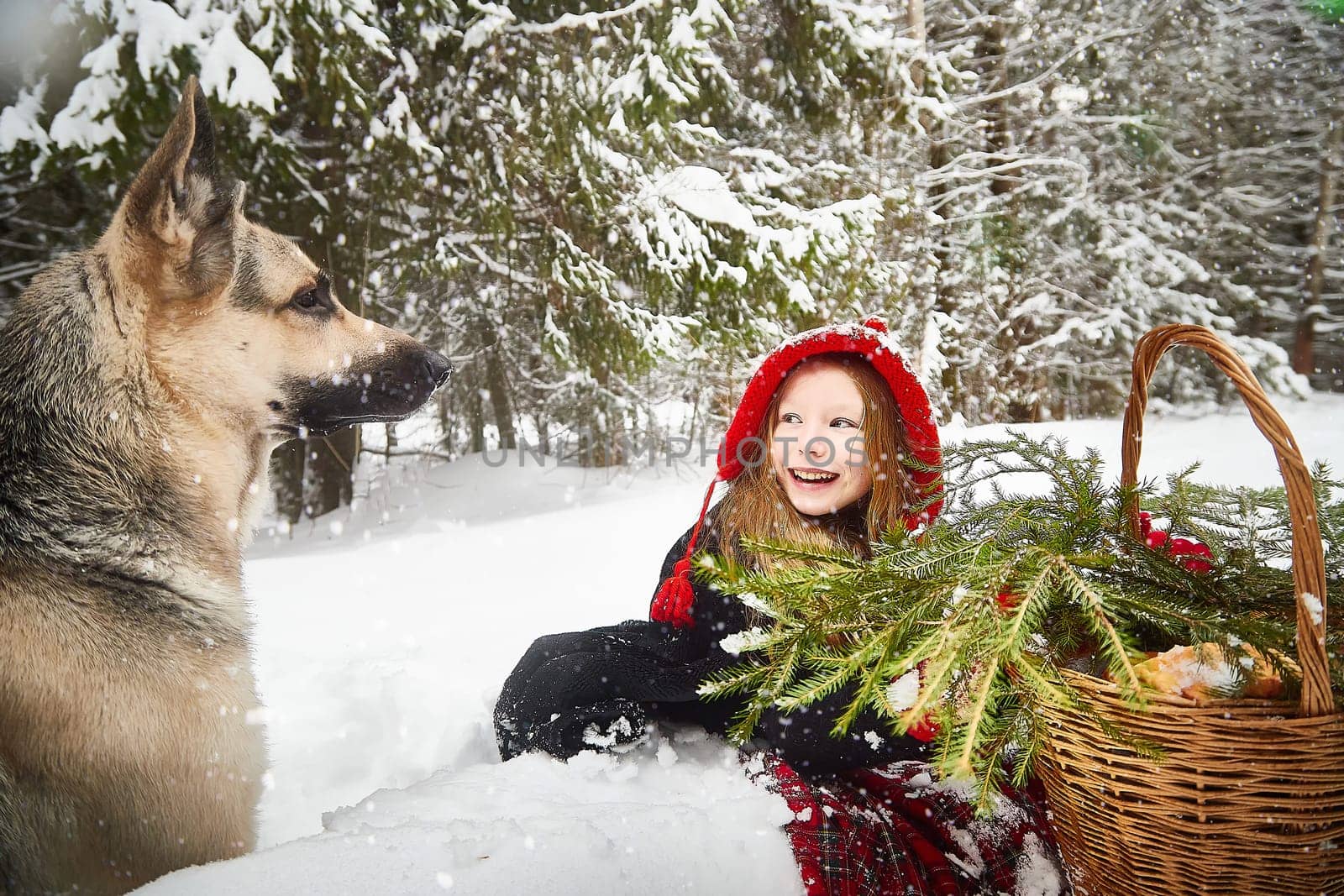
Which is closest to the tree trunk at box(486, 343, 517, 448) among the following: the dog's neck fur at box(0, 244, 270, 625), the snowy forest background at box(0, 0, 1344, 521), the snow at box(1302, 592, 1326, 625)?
the snowy forest background at box(0, 0, 1344, 521)

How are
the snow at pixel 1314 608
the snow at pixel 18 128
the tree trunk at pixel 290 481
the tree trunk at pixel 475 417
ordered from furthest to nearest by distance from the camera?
the tree trunk at pixel 475 417 < the tree trunk at pixel 290 481 < the snow at pixel 18 128 < the snow at pixel 1314 608

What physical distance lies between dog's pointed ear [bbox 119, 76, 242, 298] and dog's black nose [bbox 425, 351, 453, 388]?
1.89 ft

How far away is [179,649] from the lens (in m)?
1.43

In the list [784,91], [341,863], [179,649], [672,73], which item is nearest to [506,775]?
[341,863]

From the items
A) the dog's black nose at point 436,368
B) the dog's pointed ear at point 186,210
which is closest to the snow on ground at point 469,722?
the dog's black nose at point 436,368

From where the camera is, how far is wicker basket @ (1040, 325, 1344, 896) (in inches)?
34.4

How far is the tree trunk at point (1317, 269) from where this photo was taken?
10271 mm

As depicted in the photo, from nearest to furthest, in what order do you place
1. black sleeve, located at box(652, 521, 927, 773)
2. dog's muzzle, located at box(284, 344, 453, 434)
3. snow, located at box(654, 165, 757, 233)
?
black sleeve, located at box(652, 521, 927, 773)
dog's muzzle, located at box(284, 344, 453, 434)
snow, located at box(654, 165, 757, 233)

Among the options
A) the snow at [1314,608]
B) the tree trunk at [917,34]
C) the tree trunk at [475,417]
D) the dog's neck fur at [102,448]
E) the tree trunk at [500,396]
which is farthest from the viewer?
the tree trunk at [475,417]

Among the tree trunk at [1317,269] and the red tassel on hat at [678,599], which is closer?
the red tassel on hat at [678,599]

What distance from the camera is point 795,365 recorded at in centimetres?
222

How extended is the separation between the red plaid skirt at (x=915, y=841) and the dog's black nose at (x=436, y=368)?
5.03ft

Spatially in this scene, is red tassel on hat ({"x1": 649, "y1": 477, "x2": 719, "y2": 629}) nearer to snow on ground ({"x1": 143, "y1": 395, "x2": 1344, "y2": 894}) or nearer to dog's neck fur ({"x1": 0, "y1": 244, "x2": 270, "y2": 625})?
snow on ground ({"x1": 143, "y1": 395, "x2": 1344, "y2": 894})

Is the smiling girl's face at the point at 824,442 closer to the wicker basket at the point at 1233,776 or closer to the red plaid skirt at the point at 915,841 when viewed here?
the red plaid skirt at the point at 915,841
